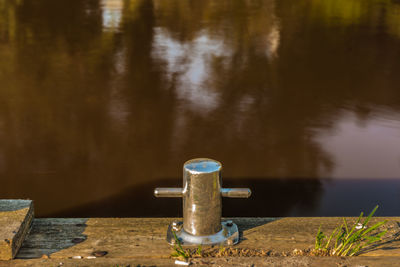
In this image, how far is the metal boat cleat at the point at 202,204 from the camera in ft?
5.61

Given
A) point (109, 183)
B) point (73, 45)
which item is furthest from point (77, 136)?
point (73, 45)

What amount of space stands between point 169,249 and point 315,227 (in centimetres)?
50

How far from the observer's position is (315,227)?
6.09ft

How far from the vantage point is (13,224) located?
169 cm

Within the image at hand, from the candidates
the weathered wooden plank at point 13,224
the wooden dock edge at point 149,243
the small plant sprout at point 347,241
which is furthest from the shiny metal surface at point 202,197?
the weathered wooden plank at point 13,224

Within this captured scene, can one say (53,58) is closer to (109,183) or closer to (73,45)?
(73,45)

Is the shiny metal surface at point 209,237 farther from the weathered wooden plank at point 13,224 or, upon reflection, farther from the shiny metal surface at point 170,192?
the weathered wooden plank at point 13,224

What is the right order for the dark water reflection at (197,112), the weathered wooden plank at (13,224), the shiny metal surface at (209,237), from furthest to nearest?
1. the dark water reflection at (197,112)
2. the shiny metal surface at (209,237)
3. the weathered wooden plank at (13,224)

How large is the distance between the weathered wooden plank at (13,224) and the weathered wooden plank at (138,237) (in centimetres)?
4

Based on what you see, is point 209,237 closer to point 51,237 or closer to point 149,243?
point 149,243

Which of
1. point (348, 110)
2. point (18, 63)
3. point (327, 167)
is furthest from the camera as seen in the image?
point (18, 63)

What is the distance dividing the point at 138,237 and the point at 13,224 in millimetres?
381

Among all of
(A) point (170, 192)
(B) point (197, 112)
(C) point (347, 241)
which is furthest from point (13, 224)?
(B) point (197, 112)

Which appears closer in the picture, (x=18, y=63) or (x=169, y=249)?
(x=169, y=249)
